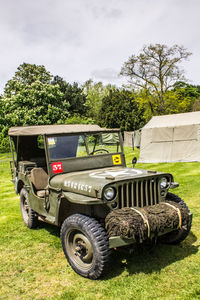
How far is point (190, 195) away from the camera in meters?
7.37

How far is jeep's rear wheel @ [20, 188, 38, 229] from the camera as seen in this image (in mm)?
5566

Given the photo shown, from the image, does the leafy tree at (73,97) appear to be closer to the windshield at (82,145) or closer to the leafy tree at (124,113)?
the leafy tree at (124,113)

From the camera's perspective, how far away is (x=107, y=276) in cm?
367

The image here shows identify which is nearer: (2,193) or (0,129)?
(2,193)

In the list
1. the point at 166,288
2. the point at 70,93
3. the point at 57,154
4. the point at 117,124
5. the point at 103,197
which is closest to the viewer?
the point at 166,288

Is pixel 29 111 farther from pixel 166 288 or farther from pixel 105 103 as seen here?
pixel 166 288

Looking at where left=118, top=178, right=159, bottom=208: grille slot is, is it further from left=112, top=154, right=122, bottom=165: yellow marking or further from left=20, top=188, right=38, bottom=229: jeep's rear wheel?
left=20, top=188, right=38, bottom=229: jeep's rear wheel

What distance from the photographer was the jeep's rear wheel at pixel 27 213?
557 centimetres

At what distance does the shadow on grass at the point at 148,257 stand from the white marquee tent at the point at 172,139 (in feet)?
34.7

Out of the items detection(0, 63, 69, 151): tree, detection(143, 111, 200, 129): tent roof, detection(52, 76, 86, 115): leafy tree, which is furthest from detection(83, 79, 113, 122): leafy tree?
detection(143, 111, 200, 129): tent roof

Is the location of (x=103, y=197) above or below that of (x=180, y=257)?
above

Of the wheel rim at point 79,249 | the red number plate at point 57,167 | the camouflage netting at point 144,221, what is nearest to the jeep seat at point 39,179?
the red number plate at point 57,167

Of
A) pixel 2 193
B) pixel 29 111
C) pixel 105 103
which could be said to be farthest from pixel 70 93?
pixel 2 193

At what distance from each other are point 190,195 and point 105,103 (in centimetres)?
2890
